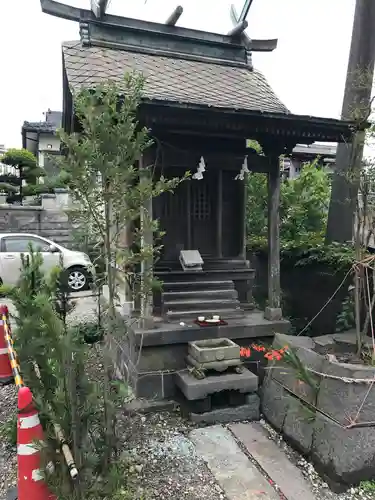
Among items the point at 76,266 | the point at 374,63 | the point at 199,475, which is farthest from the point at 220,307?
the point at 76,266

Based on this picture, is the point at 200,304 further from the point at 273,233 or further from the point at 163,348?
the point at 273,233

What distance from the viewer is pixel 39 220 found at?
49.5 feet

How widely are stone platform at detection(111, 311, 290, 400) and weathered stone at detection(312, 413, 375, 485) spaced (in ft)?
5.95

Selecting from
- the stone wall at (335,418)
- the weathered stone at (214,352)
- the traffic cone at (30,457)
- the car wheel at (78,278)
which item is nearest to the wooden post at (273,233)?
the weathered stone at (214,352)

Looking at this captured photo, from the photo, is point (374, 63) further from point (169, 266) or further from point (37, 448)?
point (37, 448)

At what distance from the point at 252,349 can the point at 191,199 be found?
2439 mm

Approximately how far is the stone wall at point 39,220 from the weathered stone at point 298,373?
1187 cm

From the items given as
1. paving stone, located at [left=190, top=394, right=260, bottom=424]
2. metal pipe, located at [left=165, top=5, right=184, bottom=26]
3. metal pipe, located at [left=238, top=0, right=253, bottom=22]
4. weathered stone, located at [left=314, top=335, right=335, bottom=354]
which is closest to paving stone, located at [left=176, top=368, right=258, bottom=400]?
paving stone, located at [left=190, top=394, right=260, bottom=424]

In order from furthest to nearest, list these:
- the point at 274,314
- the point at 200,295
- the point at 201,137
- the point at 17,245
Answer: the point at 17,245 → the point at 201,137 → the point at 200,295 → the point at 274,314

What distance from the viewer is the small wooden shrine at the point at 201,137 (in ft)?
15.2

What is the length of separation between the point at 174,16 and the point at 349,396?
230 inches

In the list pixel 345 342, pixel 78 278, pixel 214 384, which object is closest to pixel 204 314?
pixel 214 384

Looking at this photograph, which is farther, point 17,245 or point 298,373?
point 17,245

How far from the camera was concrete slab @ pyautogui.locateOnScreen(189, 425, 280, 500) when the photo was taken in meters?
3.04
